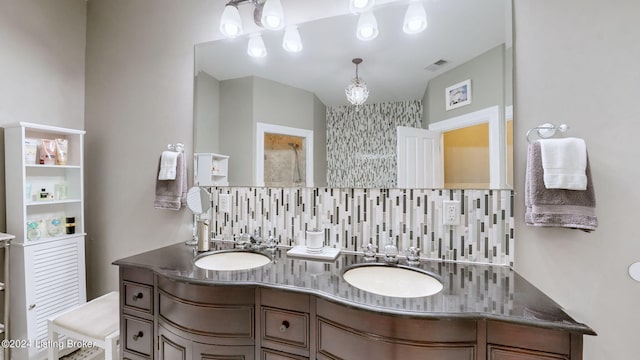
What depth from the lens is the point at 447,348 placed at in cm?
84

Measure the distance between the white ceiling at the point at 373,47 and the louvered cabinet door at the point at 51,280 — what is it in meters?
1.71

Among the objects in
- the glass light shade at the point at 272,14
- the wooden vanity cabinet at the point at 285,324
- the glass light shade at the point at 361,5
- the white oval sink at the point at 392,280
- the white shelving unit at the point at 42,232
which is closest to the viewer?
the wooden vanity cabinet at the point at 285,324

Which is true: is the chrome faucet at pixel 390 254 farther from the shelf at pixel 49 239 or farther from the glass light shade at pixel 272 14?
the shelf at pixel 49 239

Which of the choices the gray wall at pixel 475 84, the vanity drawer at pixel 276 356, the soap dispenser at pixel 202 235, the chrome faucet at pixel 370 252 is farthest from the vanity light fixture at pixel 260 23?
the vanity drawer at pixel 276 356

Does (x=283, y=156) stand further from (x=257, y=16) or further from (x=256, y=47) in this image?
(x=257, y=16)

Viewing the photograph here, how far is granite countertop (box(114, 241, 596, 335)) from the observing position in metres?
0.82

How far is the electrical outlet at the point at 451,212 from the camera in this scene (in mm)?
1342

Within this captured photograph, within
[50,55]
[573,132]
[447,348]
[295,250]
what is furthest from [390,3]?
[50,55]

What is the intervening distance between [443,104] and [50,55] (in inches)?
111

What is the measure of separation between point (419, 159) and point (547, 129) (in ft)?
1.76

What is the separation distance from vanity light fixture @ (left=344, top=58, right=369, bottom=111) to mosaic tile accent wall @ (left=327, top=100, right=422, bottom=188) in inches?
1.5

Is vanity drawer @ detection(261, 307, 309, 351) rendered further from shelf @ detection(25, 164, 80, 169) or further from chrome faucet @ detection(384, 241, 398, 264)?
shelf @ detection(25, 164, 80, 169)

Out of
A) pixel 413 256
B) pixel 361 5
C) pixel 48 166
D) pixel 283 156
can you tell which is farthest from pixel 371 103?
pixel 48 166

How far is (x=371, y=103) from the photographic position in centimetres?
146
